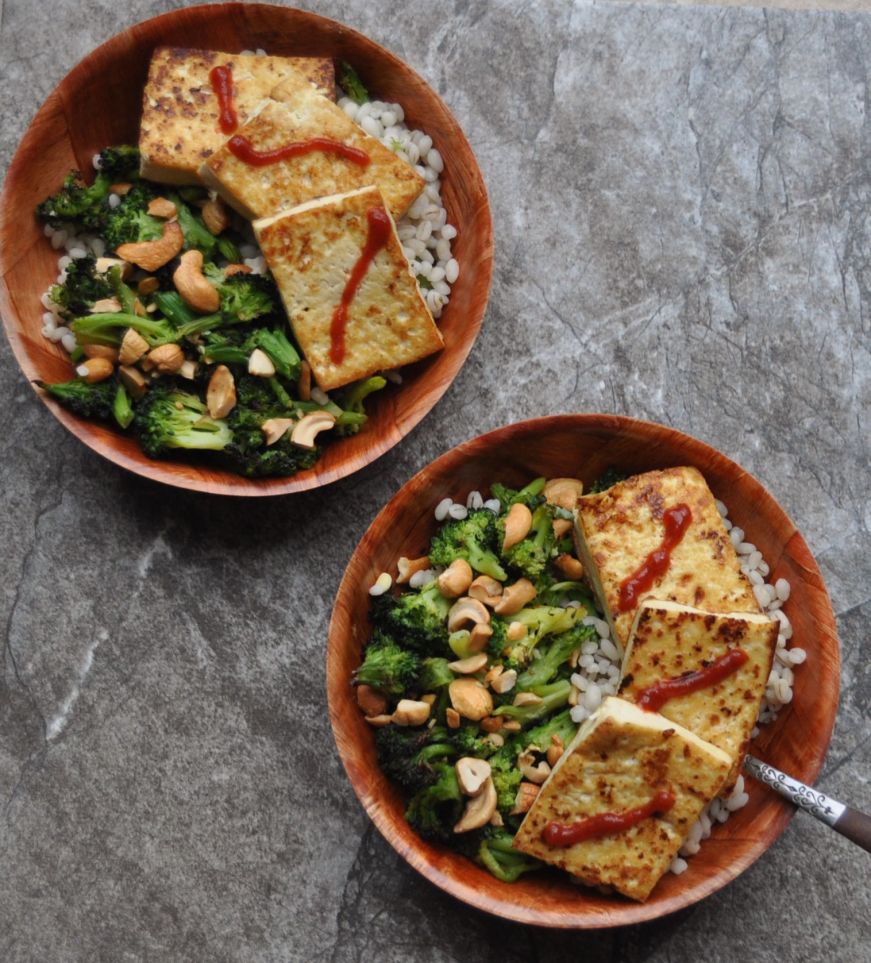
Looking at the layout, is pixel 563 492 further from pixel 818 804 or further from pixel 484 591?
pixel 818 804

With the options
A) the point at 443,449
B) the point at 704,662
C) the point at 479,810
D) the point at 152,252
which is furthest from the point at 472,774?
the point at 152,252

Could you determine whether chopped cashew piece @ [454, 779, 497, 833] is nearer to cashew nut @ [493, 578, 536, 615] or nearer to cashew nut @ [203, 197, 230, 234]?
cashew nut @ [493, 578, 536, 615]

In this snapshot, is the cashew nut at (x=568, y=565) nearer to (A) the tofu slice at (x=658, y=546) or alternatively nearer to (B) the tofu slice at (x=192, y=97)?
(A) the tofu slice at (x=658, y=546)

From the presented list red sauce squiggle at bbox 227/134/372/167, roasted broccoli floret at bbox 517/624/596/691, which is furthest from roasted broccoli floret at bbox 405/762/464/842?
red sauce squiggle at bbox 227/134/372/167

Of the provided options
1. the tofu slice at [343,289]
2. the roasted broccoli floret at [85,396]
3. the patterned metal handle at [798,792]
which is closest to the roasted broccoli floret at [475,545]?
the tofu slice at [343,289]

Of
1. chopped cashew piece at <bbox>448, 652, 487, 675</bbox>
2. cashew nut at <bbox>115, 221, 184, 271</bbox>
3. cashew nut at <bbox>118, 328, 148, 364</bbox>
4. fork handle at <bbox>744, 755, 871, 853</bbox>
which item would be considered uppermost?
cashew nut at <bbox>115, 221, 184, 271</bbox>
